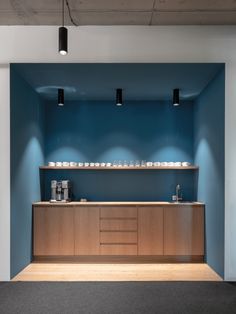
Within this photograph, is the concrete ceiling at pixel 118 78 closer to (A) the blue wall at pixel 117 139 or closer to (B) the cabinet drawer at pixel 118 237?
(A) the blue wall at pixel 117 139

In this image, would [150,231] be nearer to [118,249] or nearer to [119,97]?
[118,249]

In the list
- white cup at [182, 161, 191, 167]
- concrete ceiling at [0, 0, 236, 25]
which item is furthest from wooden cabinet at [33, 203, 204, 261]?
concrete ceiling at [0, 0, 236, 25]

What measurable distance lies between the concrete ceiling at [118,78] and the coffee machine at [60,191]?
4.91 ft

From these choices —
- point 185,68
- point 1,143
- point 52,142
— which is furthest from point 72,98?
point 185,68

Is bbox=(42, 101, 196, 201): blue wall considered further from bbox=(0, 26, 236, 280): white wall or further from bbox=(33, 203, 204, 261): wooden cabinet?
bbox=(0, 26, 236, 280): white wall

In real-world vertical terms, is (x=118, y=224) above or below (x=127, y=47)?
below

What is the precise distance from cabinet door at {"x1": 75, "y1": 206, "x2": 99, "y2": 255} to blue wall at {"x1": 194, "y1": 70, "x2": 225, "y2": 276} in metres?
1.71

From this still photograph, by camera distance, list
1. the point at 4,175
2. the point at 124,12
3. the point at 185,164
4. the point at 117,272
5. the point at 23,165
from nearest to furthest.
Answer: the point at 124,12 → the point at 4,175 → the point at 117,272 → the point at 23,165 → the point at 185,164

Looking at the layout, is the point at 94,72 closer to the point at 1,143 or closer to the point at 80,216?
the point at 1,143

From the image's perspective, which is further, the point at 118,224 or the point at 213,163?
the point at 118,224

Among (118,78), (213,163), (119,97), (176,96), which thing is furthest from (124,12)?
(213,163)

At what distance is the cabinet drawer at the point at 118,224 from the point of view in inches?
184

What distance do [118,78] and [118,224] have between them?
2.22 meters

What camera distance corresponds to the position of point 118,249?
4676 millimetres
